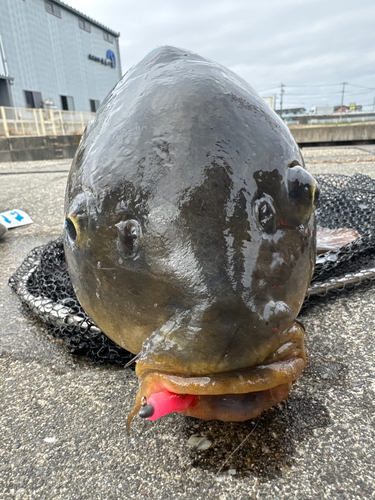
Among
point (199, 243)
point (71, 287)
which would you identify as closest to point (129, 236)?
point (199, 243)

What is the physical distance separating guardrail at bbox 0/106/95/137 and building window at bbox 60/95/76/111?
13.6 meters

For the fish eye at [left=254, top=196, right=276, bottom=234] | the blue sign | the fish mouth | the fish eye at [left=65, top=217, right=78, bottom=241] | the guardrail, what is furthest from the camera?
the blue sign

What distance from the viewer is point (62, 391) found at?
5.07ft

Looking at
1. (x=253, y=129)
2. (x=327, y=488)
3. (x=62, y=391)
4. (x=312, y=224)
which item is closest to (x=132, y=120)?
(x=253, y=129)

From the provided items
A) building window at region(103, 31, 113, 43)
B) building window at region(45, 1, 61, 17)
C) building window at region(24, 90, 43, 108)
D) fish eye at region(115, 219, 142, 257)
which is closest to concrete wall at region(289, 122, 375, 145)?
fish eye at region(115, 219, 142, 257)

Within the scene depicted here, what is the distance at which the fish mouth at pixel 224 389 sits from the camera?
97cm

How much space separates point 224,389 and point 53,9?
36400 millimetres

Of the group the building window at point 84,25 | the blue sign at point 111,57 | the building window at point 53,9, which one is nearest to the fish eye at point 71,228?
the building window at point 53,9

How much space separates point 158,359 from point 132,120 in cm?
78

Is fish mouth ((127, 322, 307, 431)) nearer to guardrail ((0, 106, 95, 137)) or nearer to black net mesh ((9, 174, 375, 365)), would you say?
black net mesh ((9, 174, 375, 365))

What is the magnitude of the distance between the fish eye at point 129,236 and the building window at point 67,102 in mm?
34965

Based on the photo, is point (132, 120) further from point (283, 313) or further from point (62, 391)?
point (62, 391)

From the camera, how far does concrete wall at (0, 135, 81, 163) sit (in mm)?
15625

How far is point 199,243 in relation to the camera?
3.33ft
